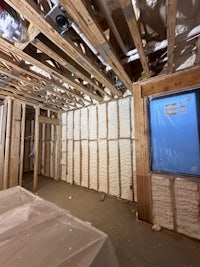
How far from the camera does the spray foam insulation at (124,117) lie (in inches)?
146

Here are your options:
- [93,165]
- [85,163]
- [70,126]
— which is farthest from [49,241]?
[70,126]

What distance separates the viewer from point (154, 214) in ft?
8.39

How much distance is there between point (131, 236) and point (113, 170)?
1.75m

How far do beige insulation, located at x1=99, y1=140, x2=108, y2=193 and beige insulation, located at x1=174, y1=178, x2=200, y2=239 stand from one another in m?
2.02

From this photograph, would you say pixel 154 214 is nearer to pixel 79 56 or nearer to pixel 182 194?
pixel 182 194

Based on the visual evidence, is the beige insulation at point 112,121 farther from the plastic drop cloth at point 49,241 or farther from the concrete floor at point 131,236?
the plastic drop cloth at point 49,241

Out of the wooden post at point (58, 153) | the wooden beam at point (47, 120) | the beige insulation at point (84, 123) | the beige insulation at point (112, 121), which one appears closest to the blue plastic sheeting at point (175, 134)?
the beige insulation at point (112, 121)

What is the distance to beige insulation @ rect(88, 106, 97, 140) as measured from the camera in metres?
4.43

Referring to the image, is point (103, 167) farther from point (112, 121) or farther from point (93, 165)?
point (112, 121)

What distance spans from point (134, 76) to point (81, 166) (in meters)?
3.11

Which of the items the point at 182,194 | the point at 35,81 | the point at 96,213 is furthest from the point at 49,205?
the point at 35,81

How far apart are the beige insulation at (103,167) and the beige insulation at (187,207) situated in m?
2.02

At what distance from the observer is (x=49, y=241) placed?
3.17 feet

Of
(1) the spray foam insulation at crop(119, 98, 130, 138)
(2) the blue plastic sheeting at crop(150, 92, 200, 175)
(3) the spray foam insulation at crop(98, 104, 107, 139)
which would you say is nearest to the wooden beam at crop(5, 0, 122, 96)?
(2) the blue plastic sheeting at crop(150, 92, 200, 175)
